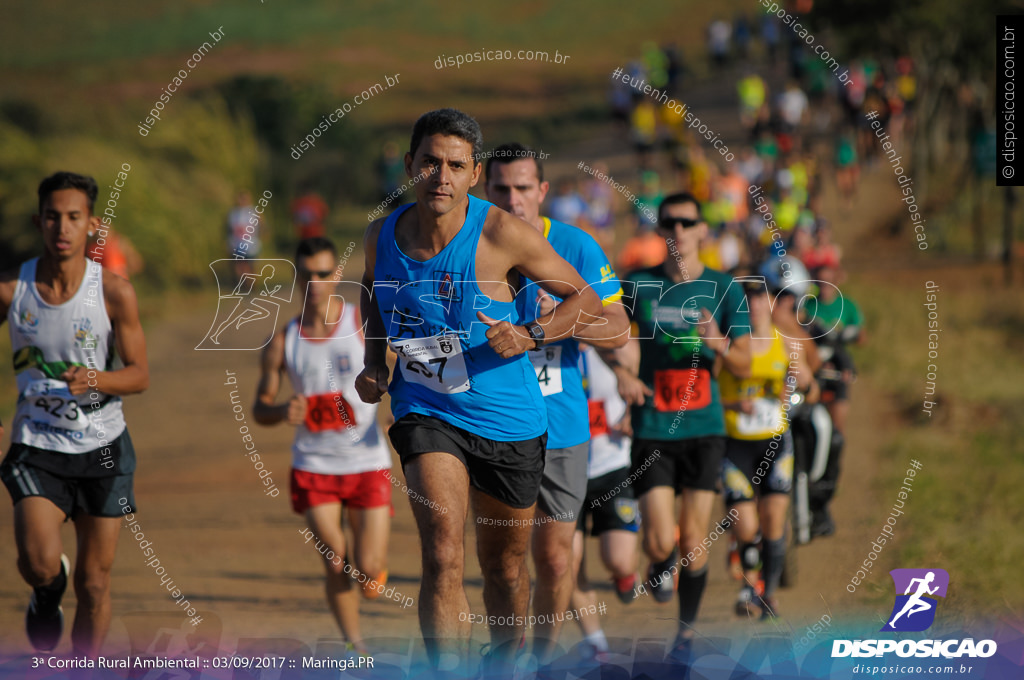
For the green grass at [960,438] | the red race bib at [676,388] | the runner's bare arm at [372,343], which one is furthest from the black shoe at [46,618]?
the green grass at [960,438]

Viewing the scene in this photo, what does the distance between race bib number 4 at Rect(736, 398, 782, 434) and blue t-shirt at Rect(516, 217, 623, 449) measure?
1.60m

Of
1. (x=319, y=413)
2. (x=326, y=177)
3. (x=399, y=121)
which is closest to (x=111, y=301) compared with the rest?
(x=319, y=413)

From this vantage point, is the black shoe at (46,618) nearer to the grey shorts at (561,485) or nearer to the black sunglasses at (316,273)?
the black sunglasses at (316,273)

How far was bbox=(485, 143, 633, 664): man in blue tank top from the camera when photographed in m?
5.06

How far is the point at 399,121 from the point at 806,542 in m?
34.4

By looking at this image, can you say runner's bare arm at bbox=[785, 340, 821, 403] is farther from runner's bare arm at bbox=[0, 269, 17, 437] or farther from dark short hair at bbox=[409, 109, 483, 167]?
runner's bare arm at bbox=[0, 269, 17, 437]

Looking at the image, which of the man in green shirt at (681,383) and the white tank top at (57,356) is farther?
the man in green shirt at (681,383)

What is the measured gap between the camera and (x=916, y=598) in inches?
215

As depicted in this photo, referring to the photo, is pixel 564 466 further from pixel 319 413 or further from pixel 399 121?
pixel 399 121

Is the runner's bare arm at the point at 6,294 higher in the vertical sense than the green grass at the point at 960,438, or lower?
higher

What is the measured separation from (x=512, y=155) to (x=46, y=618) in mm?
3044

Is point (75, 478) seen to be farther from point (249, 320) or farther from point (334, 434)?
point (249, 320)

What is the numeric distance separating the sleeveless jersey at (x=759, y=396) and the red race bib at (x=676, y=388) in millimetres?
584

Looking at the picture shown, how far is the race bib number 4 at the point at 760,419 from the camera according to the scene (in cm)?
643
